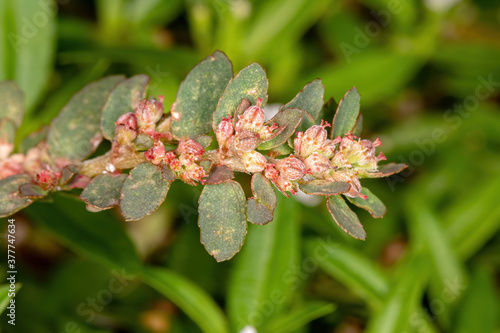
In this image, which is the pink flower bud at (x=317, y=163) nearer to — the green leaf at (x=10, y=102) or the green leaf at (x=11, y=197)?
the green leaf at (x=11, y=197)

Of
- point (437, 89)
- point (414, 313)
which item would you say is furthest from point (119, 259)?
point (437, 89)

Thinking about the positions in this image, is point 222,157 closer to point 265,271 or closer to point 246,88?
point 246,88


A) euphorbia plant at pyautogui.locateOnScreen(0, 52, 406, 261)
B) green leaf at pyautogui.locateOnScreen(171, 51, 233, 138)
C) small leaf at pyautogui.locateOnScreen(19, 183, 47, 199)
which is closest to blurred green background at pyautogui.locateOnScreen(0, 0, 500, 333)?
small leaf at pyautogui.locateOnScreen(19, 183, 47, 199)

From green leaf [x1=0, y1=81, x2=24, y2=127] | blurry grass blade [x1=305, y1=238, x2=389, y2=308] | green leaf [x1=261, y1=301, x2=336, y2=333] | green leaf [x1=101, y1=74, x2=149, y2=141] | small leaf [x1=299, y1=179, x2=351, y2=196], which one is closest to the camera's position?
small leaf [x1=299, y1=179, x2=351, y2=196]

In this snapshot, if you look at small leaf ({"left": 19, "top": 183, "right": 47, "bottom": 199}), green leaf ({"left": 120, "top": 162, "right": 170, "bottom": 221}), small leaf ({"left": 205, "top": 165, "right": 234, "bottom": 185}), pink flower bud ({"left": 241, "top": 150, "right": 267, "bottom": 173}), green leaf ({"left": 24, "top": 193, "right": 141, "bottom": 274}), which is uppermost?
pink flower bud ({"left": 241, "top": 150, "right": 267, "bottom": 173})

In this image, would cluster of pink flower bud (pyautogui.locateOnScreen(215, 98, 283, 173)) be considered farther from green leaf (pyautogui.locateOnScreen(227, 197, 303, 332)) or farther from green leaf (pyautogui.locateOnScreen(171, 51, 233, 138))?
green leaf (pyautogui.locateOnScreen(227, 197, 303, 332))

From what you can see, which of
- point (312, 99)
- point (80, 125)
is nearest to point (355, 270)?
point (312, 99)

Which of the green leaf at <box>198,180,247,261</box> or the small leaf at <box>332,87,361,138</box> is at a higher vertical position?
the small leaf at <box>332,87,361,138</box>
